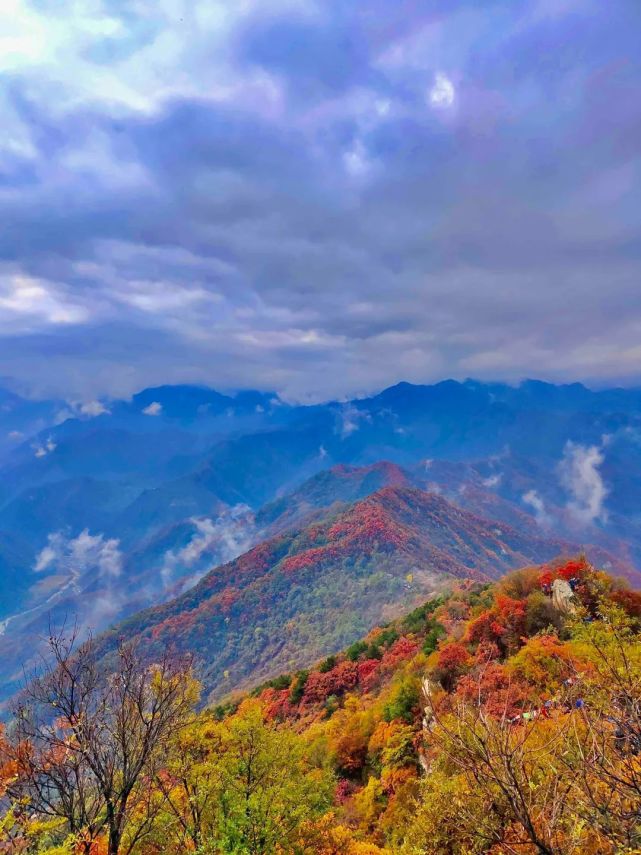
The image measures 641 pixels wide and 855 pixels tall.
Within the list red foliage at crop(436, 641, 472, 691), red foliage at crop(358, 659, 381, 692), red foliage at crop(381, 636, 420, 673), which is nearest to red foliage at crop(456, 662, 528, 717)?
red foliage at crop(436, 641, 472, 691)

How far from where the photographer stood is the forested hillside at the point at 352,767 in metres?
11.1

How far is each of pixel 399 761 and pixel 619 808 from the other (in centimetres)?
3614

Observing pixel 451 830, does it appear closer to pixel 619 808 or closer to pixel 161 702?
pixel 619 808

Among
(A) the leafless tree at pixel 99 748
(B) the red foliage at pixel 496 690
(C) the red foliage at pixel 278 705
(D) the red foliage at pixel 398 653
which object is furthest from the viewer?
(C) the red foliage at pixel 278 705

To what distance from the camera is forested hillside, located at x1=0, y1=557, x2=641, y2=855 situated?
11078 mm

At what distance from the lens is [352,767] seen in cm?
4828

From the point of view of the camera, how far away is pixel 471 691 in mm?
40438

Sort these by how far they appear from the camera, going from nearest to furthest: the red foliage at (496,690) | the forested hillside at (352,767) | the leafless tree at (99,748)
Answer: the forested hillside at (352,767), the leafless tree at (99,748), the red foliage at (496,690)

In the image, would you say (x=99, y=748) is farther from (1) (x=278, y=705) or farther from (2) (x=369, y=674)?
(1) (x=278, y=705)

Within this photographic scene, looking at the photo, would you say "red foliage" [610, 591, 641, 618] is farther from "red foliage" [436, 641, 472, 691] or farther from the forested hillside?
"red foliage" [436, 641, 472, 691]

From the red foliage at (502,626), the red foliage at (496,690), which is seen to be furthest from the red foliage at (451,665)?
the red foliage at (502,626)

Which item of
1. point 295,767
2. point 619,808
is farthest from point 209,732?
point 619,808

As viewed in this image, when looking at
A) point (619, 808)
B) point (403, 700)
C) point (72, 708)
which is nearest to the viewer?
point (619, 808)

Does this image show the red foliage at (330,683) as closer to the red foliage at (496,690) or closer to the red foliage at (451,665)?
the red foliage at (451,665)
